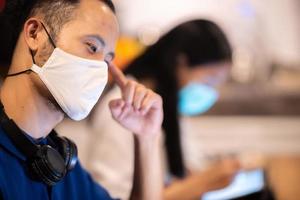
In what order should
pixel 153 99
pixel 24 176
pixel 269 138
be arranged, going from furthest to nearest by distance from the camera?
pixel 269 138, pixel 153 99, pixel 24 176

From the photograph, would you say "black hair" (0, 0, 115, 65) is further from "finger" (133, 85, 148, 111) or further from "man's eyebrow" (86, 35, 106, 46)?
"finger" (133, 85, 148, 111)

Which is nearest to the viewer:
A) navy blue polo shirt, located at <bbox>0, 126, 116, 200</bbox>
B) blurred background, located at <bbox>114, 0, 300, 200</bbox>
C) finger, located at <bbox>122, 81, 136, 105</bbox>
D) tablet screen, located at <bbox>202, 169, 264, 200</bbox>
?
navy blue polo shirt, located at <bbox>0, 126, 116, 200</bbox>

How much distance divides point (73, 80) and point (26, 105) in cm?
9

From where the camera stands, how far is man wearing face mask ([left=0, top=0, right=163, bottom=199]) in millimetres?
805

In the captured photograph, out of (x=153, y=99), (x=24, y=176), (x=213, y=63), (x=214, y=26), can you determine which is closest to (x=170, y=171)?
(x=213, y=63)

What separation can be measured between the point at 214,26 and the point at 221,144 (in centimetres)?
135

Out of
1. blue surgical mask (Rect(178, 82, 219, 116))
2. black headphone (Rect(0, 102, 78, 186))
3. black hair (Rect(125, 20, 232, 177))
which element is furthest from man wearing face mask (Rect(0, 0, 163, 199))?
blue surgical mask (Rect(178, 82, 219, 116))

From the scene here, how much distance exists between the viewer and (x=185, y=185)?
1.45 m

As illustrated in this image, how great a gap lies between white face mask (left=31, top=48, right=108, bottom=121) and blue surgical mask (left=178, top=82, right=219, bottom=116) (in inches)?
30.9

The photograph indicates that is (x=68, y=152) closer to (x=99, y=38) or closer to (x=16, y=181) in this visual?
(x=16, y=181)

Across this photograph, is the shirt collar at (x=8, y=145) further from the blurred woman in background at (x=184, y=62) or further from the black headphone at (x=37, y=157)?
the blurred woman in background at (x=184, y=62)

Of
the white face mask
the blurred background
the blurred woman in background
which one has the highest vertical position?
the white face mask

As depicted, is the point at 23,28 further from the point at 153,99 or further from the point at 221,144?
the point at 221,144

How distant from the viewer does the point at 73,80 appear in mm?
833
